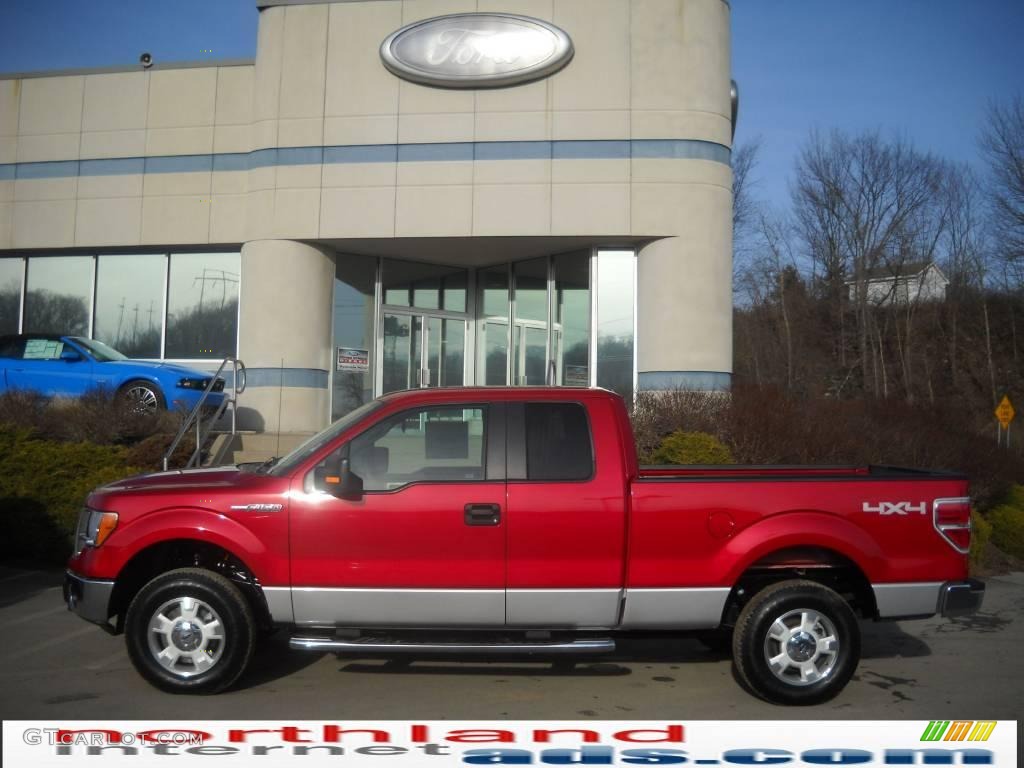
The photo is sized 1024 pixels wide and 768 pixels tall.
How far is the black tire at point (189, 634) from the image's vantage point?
5.61 meters

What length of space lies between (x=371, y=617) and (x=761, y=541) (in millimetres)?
2477

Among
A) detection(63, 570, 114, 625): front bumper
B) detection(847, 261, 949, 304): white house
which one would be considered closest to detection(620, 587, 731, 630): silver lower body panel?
detection(63, 570, 114, 625): front bumper

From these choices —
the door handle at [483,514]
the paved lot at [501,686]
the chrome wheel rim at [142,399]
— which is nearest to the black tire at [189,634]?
the paved lot at [501,686]

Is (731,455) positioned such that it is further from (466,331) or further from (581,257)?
(466,331)

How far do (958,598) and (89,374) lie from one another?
42.0 feet

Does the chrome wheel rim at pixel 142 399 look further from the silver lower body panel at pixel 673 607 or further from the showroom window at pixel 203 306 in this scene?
the silver lower body panel at pixel 673 607

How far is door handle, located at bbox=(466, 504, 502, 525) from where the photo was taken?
5586 mm

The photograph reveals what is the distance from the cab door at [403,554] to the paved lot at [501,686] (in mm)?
533

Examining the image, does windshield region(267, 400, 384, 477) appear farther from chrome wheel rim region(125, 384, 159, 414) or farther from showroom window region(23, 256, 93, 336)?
showroom window region(23, 256, 93, 336)

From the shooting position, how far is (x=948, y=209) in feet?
137

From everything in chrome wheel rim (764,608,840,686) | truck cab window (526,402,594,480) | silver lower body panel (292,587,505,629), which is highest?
truck cab window (526,402,594,480)

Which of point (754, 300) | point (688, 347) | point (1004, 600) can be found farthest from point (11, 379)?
point (754, 300)
